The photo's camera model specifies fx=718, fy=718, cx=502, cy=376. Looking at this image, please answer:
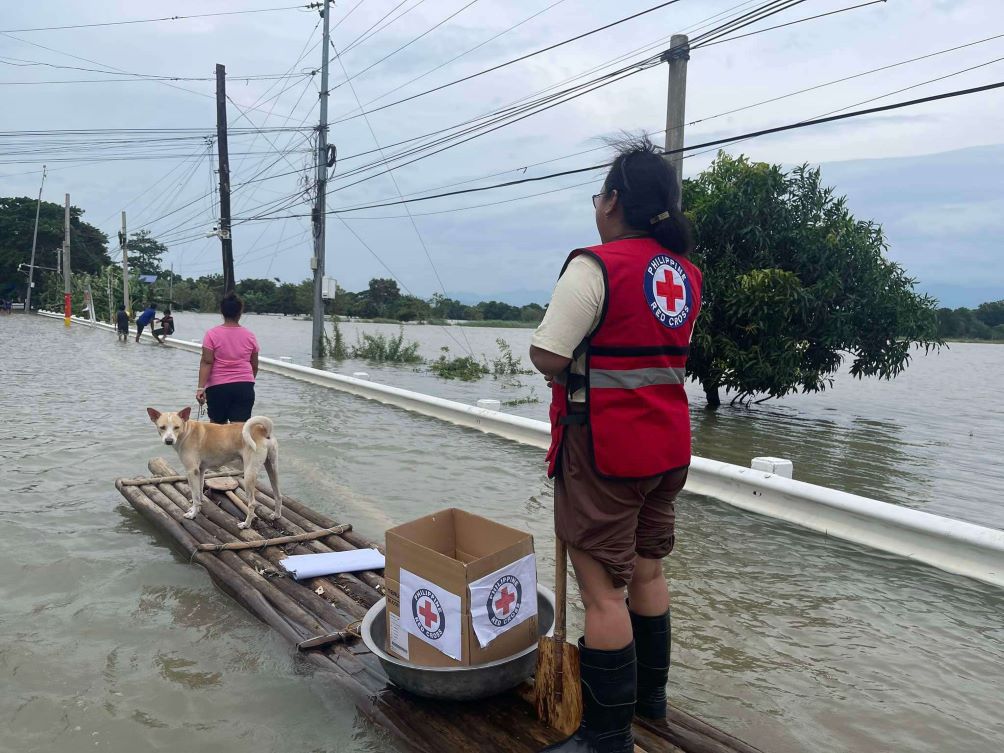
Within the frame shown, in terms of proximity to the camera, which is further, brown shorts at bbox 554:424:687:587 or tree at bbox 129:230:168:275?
tree at bbox 129:230:168:275

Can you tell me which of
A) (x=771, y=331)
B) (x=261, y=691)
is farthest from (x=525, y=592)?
(x=771, y=331)

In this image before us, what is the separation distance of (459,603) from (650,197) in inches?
68.1

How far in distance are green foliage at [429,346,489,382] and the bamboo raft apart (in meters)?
Result: 15.7

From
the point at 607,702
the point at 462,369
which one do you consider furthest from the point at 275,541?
the point at 462,369

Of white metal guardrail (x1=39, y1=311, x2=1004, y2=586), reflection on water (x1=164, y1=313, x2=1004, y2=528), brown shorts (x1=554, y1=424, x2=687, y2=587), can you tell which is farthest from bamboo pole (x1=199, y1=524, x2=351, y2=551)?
reflection on water (x1=164, y1=313, x2=1004, y2=528)

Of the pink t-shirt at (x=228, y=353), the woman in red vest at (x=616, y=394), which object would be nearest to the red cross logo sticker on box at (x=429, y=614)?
the woman in red vest at (x=616, y=394)

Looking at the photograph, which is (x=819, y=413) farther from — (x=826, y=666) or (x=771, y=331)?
(x=826, y=666)

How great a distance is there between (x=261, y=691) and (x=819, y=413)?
15.5m

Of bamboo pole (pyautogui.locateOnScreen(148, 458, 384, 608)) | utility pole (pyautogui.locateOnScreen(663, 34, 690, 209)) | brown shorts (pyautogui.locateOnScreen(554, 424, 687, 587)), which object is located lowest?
bamboo pole (pyautogui.locateOnScreen(148, 458, 384, 608))

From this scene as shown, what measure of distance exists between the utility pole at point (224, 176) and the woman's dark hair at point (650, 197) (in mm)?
27139

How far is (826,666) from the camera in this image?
12.9 feet

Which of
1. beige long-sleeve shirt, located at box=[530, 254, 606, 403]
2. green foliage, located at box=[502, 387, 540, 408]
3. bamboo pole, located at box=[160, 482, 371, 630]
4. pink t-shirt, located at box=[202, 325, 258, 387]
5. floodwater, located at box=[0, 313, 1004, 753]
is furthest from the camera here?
green foliage, located at box=[502, 387, 540, 408]

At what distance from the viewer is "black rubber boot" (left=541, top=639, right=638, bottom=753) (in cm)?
254

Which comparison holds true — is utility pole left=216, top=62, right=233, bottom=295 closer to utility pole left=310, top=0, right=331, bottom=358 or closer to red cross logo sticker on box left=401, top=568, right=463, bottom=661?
utility pole left=310, top=0, right=331, bottom=358
